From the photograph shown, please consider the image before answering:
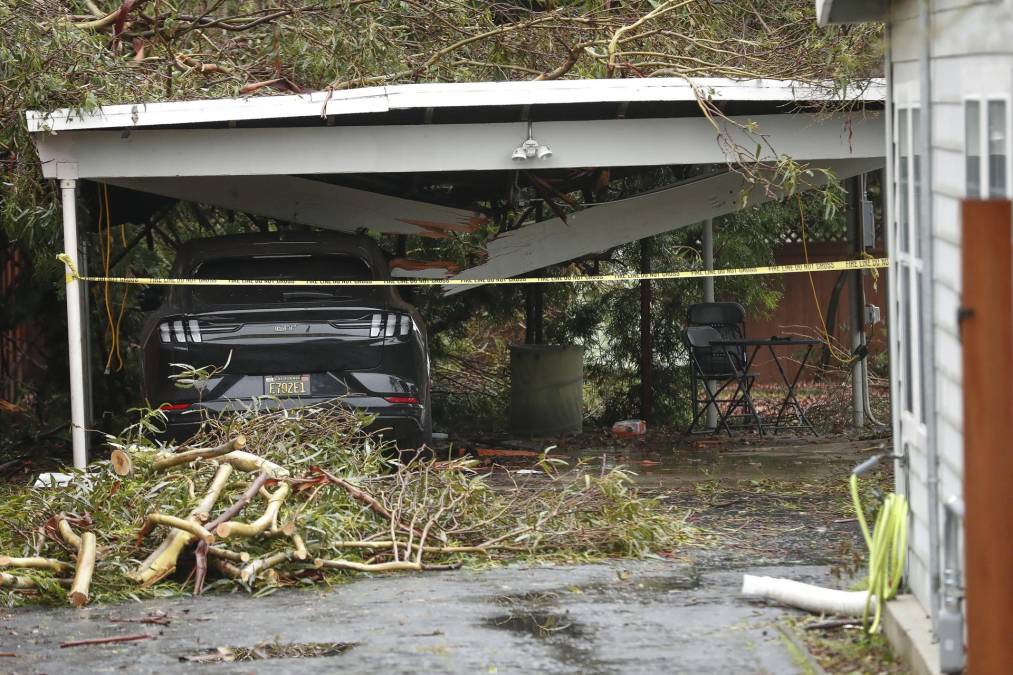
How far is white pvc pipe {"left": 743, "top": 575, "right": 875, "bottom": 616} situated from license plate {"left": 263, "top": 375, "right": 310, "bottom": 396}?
4.00 m

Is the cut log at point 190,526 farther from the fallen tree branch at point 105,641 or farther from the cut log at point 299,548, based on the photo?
the fallen tree branch at point 105,641

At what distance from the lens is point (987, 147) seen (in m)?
4.44

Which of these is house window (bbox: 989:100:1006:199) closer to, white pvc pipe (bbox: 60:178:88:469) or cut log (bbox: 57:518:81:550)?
cut log (bbox: 57:518:81:550)

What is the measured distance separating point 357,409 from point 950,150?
211 inches

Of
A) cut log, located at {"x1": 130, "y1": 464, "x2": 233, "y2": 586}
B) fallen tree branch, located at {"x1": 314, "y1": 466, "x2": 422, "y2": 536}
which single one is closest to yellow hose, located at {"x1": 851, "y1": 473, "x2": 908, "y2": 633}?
fallen tree branch, located at {"x1": 314, "y1": 466, "x2": 422, "y2": 536}

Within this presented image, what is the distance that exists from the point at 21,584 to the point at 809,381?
41.6ft

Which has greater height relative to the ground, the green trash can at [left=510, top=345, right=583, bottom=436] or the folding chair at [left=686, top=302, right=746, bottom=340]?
the folding chair at [left=686, top=302, right=746, bottom=340]

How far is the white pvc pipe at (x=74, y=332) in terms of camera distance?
970cm

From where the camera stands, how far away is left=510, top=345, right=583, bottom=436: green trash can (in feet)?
45.0

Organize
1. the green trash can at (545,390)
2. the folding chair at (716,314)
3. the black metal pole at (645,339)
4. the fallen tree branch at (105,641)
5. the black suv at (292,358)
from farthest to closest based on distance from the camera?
the black metal pole at (645,339)
the green trash can at (545,390)
the folding chair at (716,314)
the black suv at (292,358)
the fallen tree branch at (105,641)

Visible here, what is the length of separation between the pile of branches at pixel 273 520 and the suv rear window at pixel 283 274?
75.2 inches

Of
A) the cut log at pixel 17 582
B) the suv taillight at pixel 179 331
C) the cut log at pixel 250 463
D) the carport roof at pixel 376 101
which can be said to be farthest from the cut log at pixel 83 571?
the carport roof at pixel 376 101

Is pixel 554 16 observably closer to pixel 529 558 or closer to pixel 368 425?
pixel 368 425

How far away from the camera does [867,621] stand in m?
5.76
